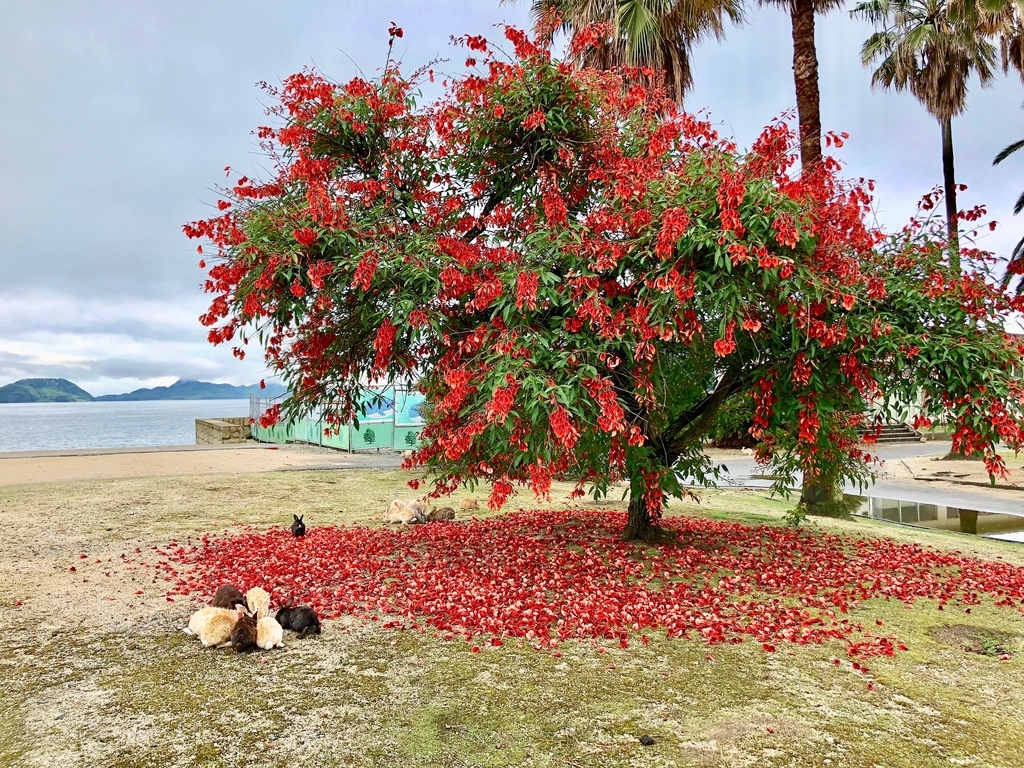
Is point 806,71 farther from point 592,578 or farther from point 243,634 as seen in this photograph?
point 243,634

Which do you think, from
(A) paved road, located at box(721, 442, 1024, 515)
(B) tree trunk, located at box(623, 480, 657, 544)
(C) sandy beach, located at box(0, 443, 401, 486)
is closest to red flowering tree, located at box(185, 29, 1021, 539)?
(B) tree trunk, located at box(623, 480, 657, 544)

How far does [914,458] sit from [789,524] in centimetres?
1557

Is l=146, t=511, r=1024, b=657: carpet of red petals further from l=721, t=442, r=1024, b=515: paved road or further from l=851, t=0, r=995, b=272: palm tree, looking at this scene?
l=851, t=0, r=995, b=272: palm tree

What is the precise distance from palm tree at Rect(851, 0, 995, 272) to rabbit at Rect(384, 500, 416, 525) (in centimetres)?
1596

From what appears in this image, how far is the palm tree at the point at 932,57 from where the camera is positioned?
16.8 meters

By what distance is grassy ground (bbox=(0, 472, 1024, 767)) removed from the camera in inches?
119

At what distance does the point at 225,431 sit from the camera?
24.3m

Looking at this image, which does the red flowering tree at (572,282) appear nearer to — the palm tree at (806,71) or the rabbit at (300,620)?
the rabbit at (300,620)

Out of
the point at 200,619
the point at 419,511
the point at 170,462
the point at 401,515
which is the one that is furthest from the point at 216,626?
the point at 170,462

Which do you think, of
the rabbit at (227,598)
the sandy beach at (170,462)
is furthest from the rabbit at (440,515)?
the sandy beach at (170,462)

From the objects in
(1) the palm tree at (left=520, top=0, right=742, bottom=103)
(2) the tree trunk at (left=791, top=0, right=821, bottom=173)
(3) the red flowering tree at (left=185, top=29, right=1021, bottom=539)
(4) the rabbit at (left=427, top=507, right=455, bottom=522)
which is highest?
(1) the palm tree at (left=520, top=0, right=742, bottom=103)

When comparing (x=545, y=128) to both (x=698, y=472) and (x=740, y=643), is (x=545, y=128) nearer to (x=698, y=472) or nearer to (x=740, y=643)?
(x=698, y=472)

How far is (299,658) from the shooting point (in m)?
4.17

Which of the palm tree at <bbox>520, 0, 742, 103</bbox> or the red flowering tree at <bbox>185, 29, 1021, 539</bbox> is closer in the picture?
the red flowering tree at <bbox>185, 29, 1021, 539</bbox>
